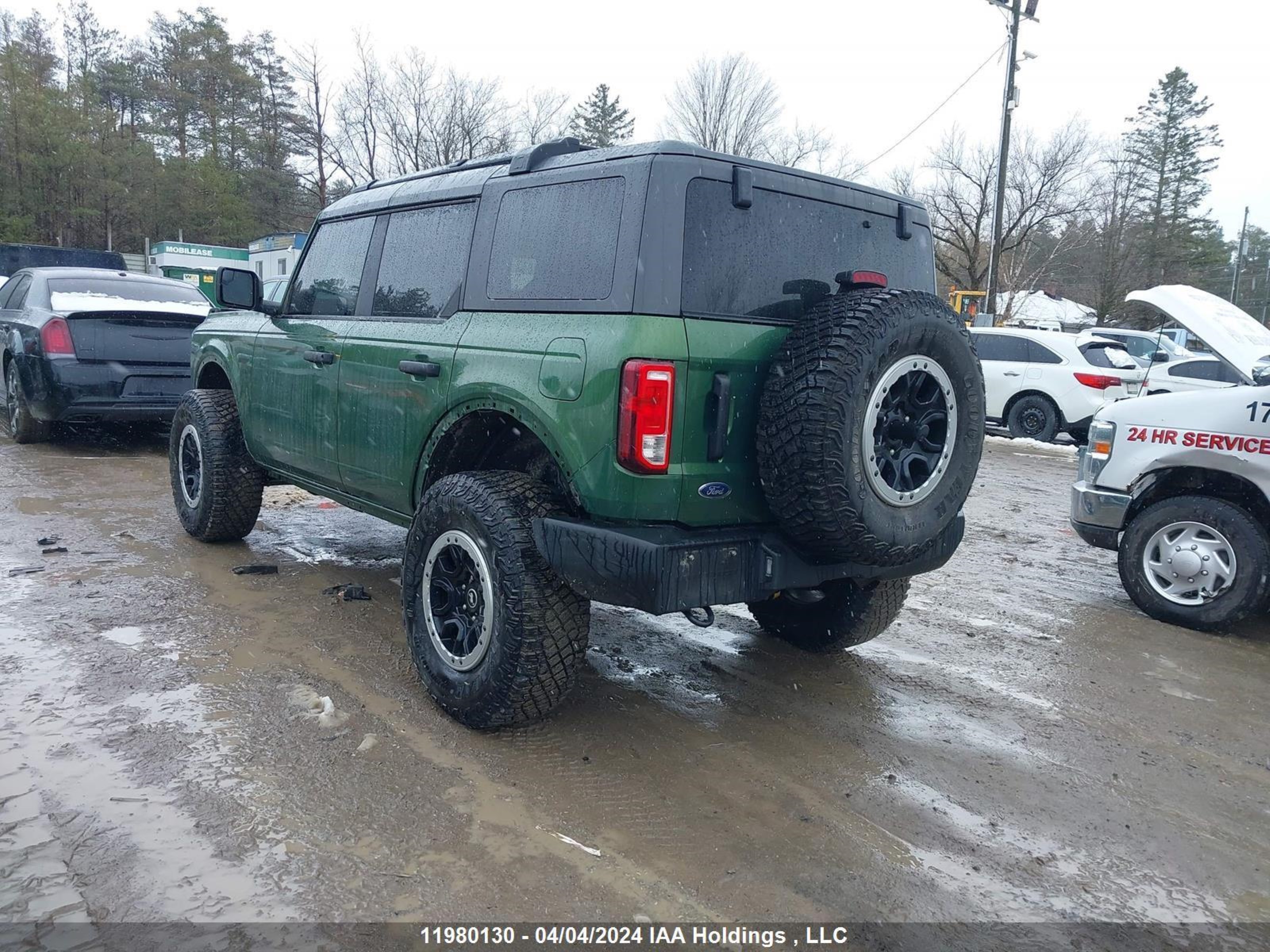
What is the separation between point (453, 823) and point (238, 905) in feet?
2.04

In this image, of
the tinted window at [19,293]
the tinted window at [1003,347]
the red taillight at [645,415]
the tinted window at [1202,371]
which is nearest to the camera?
the red taillight at [645,415]

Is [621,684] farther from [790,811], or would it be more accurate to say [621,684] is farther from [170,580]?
[170,580]

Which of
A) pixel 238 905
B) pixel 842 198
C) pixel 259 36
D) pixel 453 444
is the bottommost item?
pixel 238 905

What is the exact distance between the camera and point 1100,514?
538 cm

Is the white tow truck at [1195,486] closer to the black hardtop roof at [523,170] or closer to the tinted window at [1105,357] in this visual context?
the black hardtop roof at [523,170]

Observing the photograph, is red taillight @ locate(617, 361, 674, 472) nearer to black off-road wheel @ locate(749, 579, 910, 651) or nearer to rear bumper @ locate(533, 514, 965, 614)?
rear bumper @ locate(533, 514, 965, 614)

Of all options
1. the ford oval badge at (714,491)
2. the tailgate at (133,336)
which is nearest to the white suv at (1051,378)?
the tailgate at (133,336)

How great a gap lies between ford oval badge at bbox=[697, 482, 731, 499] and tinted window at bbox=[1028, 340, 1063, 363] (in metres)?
11.7

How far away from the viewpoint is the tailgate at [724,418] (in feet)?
9.41

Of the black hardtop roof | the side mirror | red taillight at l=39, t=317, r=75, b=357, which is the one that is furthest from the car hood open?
red taillight at l=39, t=317, r=75, b=357

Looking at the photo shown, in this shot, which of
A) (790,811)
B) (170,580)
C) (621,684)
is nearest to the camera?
(790,811)

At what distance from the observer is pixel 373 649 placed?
4066mm

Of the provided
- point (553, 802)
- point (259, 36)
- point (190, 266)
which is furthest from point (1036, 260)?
point (553, 802)

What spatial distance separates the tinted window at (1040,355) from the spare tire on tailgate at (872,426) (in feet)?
36.3
